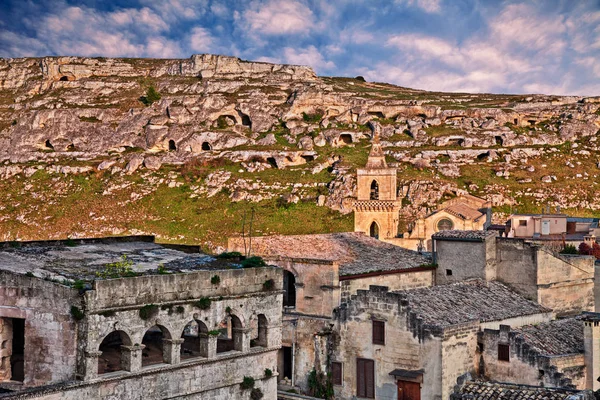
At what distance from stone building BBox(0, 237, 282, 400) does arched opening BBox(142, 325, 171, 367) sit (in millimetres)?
33

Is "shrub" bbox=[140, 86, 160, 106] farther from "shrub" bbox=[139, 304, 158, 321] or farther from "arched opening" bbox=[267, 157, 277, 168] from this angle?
"shrub" bbox=[139, 304, 158, 321]

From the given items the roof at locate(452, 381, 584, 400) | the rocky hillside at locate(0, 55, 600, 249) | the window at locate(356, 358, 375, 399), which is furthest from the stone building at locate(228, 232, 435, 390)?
the rocky hillside at locate(0, 55, 600, 249)

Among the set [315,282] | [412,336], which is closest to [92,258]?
[315,282]

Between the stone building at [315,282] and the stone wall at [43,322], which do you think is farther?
the stone building at [315,282]

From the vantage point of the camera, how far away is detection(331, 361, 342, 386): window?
2870 centimetres

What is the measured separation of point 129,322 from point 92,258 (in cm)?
454

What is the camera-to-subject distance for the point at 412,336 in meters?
26.2

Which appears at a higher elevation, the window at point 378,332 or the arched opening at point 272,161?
the arched opening at point 272,161

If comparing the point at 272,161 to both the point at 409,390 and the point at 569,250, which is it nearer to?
the point at 569,250

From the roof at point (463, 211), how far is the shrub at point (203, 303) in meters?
39.7

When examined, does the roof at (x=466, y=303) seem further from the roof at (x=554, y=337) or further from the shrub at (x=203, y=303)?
the shrub at (x=203, y=303)

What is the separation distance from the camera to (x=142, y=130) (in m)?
104

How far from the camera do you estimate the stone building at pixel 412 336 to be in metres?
25.5

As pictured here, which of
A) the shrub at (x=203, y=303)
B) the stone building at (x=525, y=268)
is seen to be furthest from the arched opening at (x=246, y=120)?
the shrub at (x=203, y=303)
